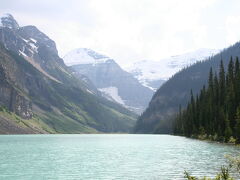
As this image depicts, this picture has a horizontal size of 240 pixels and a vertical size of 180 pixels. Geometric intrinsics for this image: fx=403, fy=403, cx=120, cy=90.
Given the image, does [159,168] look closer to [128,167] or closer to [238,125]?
[128,167]

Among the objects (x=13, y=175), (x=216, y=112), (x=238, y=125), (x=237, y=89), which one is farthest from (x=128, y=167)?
(x=216, y=112)

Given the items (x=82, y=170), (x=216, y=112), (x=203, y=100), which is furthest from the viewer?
(x=203, y=100)

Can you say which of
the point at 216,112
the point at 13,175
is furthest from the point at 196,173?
the point at 216,112

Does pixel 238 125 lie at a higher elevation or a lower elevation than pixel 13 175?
higher

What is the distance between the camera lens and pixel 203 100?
163 meters

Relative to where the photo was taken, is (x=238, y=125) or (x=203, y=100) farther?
(x=203, y=100)

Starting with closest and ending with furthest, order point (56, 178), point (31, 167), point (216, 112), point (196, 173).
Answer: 1. point (56, 178)
2. point (196, 173)
3. point (31, 167)
4. point (216, 112)

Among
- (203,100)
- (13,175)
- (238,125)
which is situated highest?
(203,100)

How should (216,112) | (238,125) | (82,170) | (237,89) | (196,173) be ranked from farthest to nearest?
(216,112) < (237,89) < (238,125) < (82,170) < (196,173)

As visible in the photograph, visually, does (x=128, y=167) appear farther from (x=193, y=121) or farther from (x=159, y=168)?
(x=193, y=121)

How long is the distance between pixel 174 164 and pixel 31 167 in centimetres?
1951

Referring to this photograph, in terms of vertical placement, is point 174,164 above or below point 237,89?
below

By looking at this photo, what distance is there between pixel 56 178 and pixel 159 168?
574 inches

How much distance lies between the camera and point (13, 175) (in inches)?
1779
